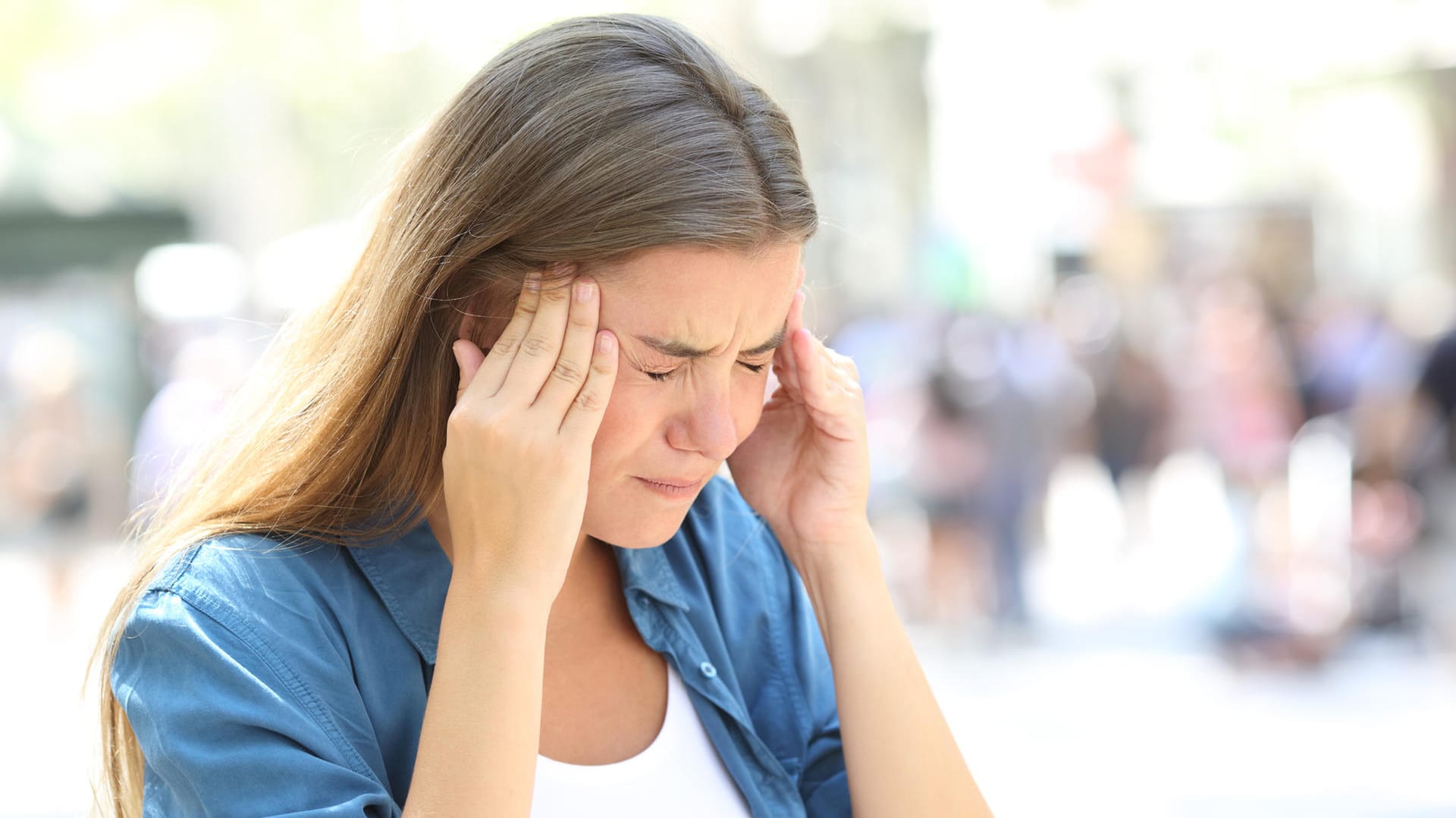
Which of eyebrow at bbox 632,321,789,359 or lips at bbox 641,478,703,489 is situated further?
lips at bbox 641,478,703,489

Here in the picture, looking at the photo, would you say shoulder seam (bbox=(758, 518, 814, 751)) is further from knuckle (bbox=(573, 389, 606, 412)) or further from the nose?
knuckle (bbox=(573, 389, 606, 412))

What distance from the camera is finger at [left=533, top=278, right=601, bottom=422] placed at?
169 cm

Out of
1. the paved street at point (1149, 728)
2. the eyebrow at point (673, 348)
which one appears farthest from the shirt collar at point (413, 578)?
the paved street at point (1149, 728)

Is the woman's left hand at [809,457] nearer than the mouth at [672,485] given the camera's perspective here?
No

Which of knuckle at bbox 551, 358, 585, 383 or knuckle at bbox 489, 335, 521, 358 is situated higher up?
knuckle at bbox 489, 335, 521, 358

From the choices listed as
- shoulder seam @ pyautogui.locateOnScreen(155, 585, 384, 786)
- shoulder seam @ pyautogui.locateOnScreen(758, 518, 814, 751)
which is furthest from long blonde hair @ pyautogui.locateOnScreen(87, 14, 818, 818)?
shoulder seam @ pyautogui.locateOnScreen(758, 518, 814, 751)

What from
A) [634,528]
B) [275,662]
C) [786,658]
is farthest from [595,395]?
[786,658]

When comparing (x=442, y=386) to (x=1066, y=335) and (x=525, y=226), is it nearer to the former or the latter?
(x=525, y=226)

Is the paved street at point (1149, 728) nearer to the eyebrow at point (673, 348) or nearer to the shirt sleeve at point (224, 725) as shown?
the shirt sleeve at point (224, 725)

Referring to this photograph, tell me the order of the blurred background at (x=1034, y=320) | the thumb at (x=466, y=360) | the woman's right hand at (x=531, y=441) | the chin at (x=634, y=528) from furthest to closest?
the blurred background at (x=1034, y=320) < the chin at (x=634, y=528) < the thumb at (x=466, y=360) < the woman's right hand at (x=531, y=441)

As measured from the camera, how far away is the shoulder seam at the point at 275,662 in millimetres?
1603

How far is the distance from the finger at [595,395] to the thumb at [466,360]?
14 centimetres

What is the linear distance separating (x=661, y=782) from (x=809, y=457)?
57 centimetres

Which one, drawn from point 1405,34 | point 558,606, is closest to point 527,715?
point 558,606
